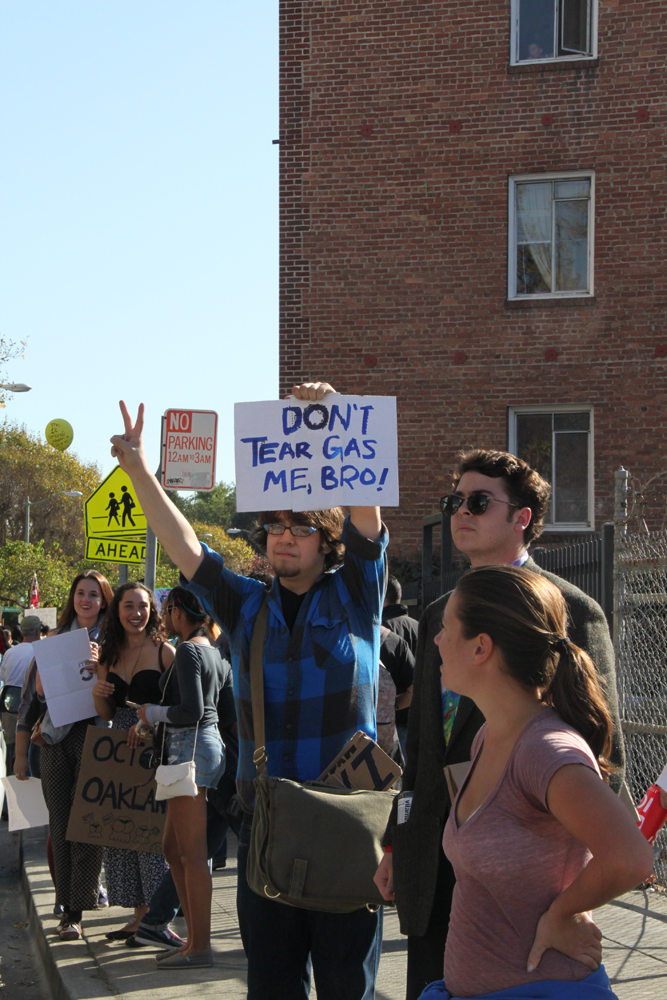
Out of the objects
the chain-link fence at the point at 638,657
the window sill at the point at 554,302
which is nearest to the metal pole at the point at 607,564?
the chain-link fence at the point at 638,657

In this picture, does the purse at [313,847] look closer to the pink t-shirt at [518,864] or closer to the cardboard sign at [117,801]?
the pink t-shirt at [518,864]

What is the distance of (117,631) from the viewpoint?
21.9 ft

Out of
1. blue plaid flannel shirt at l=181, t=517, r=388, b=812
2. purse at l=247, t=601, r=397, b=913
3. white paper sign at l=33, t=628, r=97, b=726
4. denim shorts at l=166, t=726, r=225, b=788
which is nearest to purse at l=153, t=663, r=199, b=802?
denim shorts at l=166, t=726, r=225, b=788

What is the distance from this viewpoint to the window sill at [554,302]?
53.6 feet

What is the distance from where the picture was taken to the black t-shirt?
3.56 m

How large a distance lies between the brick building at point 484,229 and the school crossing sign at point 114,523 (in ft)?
21.8

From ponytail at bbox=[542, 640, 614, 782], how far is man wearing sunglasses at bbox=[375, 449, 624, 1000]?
461 mm

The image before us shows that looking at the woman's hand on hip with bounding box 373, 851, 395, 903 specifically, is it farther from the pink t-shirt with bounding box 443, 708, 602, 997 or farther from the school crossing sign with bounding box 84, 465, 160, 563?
the school crossing sign with bounding box 84, 465, 160, 563

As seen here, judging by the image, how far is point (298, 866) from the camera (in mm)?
3143

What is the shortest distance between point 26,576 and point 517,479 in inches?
1949

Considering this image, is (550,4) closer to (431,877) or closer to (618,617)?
(618,617)

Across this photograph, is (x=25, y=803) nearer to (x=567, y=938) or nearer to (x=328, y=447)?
(x=328, y=447)

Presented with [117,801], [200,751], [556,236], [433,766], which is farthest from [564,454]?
[433,766]

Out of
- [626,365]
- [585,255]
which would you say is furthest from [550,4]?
[626,365]
